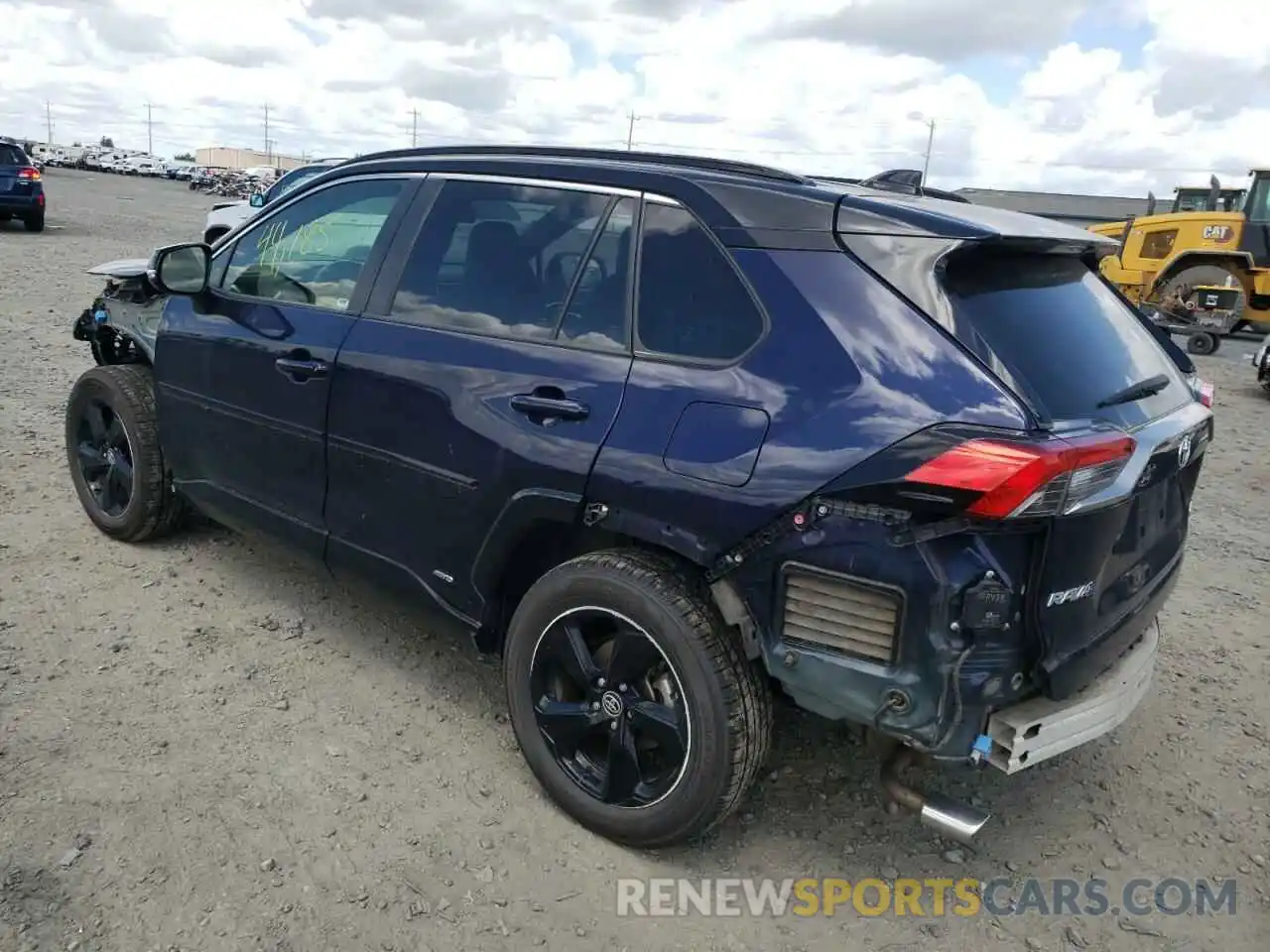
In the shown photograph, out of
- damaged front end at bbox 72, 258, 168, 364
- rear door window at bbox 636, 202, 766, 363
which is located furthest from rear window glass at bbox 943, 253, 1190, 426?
damaged front end at bbox 72, 258, 168, 364

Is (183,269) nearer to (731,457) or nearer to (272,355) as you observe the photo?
(272,355)

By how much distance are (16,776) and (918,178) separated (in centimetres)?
331

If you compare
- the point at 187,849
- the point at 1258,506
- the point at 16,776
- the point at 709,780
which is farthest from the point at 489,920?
the point at 1258,506

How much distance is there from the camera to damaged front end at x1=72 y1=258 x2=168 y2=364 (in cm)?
452

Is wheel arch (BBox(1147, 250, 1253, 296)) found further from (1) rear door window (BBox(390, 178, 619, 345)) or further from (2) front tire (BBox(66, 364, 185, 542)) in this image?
(2) front tire (BBox(66, 364, 185, 542))

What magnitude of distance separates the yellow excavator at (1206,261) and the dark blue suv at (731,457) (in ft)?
45.6

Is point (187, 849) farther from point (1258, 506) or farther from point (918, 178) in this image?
point (1258, 506)

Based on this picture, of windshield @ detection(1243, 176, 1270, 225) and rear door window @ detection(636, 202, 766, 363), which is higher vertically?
windshield @ detection(1243, 176, 1270, 225)

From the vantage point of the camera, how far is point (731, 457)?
2.42m

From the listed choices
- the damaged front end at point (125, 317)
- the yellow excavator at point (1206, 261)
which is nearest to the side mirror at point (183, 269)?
the damaged front end at point (125, 317)

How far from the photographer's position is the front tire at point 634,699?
2.52 meters

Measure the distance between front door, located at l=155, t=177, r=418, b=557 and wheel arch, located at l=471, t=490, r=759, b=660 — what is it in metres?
0.83

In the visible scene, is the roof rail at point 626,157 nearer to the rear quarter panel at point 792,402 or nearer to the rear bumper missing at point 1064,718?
the rear quarter panel at point 792,402

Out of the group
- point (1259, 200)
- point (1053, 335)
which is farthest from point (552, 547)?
point (1259, 200)
